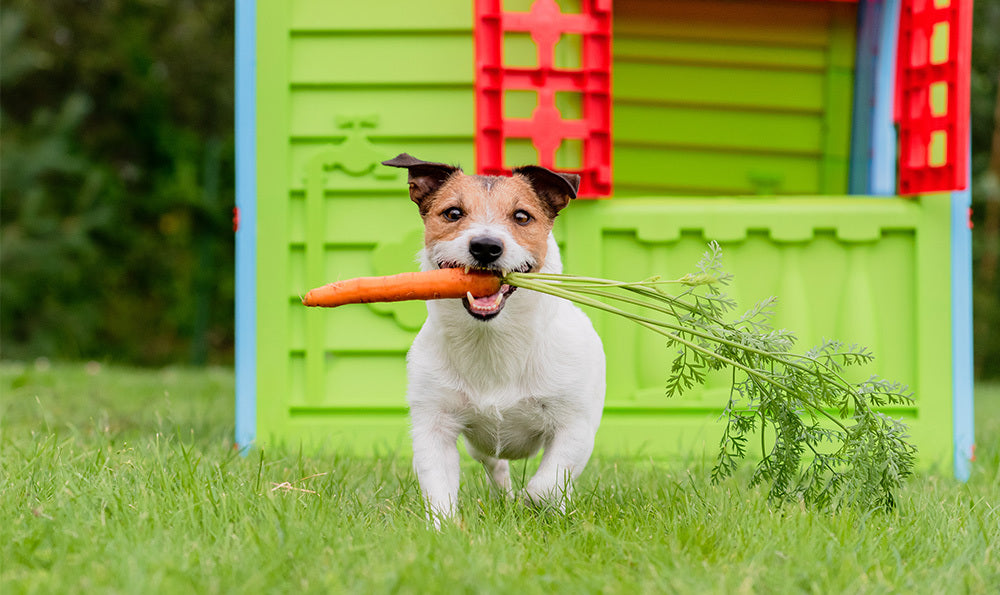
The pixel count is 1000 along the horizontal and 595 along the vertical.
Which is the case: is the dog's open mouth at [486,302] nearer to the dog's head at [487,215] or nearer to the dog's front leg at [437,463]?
the dog's head at [487,215]

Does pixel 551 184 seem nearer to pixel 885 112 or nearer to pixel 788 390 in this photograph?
pixel 788 390

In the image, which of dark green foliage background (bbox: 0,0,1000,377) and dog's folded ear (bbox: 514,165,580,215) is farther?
dark green foliage background (bbox: 0,0,1000,377)

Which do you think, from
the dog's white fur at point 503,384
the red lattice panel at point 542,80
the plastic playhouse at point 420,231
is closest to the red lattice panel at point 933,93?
the plastic playhouse at point 420,231

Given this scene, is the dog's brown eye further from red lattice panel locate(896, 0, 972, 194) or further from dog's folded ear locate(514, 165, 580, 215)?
red lattice panel locate(896, 0, 972, 194)

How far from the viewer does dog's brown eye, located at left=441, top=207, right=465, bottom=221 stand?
3.08 m

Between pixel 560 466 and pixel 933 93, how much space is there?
2.76 m

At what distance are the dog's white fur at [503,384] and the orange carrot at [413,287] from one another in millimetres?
118

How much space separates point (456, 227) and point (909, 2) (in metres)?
2.92

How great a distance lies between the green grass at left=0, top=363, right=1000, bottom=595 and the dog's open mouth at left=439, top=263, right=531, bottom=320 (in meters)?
0.59

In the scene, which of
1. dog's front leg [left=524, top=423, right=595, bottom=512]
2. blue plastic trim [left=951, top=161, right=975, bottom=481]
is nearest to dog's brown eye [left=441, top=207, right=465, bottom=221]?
dog's front leg [left=524, top=423, right=595, bottom=512]

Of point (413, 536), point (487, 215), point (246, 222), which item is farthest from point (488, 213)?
point (246, 222)

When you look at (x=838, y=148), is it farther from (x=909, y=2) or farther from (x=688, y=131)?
(x=909, y=2)

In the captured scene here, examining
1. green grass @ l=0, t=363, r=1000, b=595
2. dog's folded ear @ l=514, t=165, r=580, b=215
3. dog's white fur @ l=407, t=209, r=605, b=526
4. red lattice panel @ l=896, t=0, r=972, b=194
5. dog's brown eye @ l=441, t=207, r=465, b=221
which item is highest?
red lattice panel @ l=896, t=0, r=972, b=194

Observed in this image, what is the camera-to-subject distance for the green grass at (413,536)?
227cm
